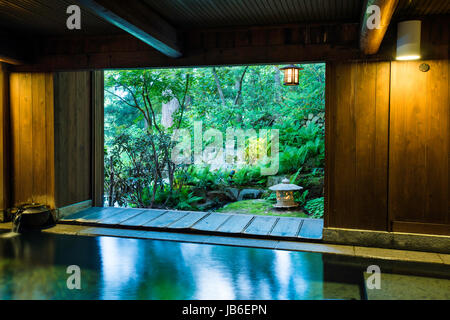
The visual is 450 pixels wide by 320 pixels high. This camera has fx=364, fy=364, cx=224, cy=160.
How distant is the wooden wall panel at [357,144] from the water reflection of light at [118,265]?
260 cm

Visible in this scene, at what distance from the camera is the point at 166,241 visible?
201 inches

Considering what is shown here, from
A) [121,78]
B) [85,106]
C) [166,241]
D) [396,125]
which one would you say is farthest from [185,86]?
[396,125]

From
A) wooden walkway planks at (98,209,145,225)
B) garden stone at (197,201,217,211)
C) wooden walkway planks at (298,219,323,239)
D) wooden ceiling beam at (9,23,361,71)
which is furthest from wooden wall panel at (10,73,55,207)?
wooden walkway planks at (298,219,323,239)

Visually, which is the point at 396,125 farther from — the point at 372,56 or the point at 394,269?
the point at 394,269

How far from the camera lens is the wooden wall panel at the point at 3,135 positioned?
5992 mm

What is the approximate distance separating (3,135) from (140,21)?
348cm

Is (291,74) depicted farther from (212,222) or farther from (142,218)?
(142,218)

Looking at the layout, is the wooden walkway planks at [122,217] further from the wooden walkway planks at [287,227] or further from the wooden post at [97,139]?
the wooden walkway planks at [287,227]

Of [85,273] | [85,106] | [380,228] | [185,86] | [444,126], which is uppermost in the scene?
[185,86]

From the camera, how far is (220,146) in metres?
10.2

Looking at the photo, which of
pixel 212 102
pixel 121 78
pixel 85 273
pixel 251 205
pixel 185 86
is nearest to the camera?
pixel 85 273

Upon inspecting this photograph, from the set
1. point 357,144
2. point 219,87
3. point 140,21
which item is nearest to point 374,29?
point 357,144

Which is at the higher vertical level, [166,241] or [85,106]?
[85,106]

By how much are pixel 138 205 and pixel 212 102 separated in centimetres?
398
